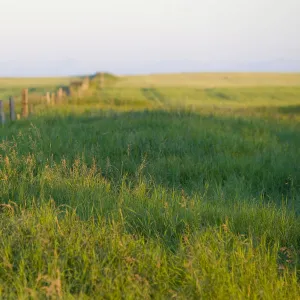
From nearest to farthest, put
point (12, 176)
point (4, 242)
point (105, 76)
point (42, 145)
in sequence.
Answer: point (4, 242) < point (12, 176) < point (42, 145) < point (105, 76)

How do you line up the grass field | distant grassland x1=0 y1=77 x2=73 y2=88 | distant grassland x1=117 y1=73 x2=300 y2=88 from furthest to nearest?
distant grassland x1=0 y1=77 x2=73 y2=88 → distant grassland x1=117 y1=73 x2=300 y2=88 → the grass field

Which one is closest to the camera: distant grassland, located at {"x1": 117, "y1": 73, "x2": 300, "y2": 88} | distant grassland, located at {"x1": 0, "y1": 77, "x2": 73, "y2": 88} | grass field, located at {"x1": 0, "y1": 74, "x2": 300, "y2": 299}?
grass field, located at {"x1": 0, "y1": 74, "x2": 300, "y2": 299}

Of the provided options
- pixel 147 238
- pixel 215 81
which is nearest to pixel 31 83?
pixel 215 81

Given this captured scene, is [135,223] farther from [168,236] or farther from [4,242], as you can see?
[4,242]

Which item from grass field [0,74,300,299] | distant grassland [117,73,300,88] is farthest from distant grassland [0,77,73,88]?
grass field [0,74,300,299]

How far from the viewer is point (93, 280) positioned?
3410 millimetres

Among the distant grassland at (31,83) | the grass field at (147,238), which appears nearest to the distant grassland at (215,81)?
the distant grassland at (31,83)

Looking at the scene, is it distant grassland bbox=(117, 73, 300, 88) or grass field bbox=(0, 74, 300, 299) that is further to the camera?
distant grassland bbox=(117, 73, 300, 88)

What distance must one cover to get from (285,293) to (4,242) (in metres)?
2.26

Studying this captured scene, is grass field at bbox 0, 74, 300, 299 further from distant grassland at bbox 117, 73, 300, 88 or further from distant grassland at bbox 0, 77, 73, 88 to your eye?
distant grassland at bbox 0, 77, 73, 88

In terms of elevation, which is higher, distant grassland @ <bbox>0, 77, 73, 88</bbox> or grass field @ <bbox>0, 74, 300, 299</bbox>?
distant grassland @ <bbox>0, 77, 73, 88</bbox>

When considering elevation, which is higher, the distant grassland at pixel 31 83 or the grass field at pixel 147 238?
the distant grassland at pixel 31 83

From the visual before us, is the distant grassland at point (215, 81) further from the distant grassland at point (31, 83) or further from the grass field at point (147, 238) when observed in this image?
the grass field at point (147, 238)

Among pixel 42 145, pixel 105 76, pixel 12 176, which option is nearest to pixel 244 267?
pixel 12 176
